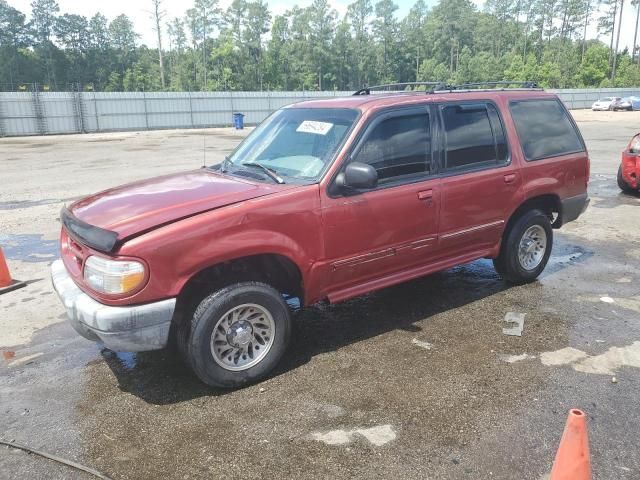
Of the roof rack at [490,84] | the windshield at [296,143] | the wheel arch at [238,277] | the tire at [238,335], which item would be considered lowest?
the tire at [238,335]

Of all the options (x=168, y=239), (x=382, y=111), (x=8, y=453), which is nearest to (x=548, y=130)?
(x=382, y=111)

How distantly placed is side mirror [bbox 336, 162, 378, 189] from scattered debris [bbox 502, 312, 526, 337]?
1824 millimetres

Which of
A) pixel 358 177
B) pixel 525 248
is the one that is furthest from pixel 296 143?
pixel 525 248

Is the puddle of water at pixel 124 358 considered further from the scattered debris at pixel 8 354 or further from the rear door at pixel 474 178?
the rear door at pixel 474 178

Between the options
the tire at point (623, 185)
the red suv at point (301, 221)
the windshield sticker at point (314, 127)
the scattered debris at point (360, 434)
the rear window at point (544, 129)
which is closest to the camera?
the scattered debris at point (360, 434)

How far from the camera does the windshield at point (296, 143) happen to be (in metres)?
4.07

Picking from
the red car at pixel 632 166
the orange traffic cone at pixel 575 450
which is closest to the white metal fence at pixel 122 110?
the red car at pixel 632 166

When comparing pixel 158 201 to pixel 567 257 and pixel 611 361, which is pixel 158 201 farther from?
pixel 567 257

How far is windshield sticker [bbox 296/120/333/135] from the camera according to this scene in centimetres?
425

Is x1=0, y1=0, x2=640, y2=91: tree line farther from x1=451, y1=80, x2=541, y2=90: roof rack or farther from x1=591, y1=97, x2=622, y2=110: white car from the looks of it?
x1=451, y1=80, x2=541, y2=90: roof rack

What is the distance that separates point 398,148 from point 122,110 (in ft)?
110

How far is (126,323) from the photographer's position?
10.5 feet

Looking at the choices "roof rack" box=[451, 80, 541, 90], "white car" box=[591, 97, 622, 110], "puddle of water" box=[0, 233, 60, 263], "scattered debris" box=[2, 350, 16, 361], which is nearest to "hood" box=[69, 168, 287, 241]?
"scattered debris" box=[2, 350, 16, 361]

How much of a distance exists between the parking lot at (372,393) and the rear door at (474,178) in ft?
2.46
